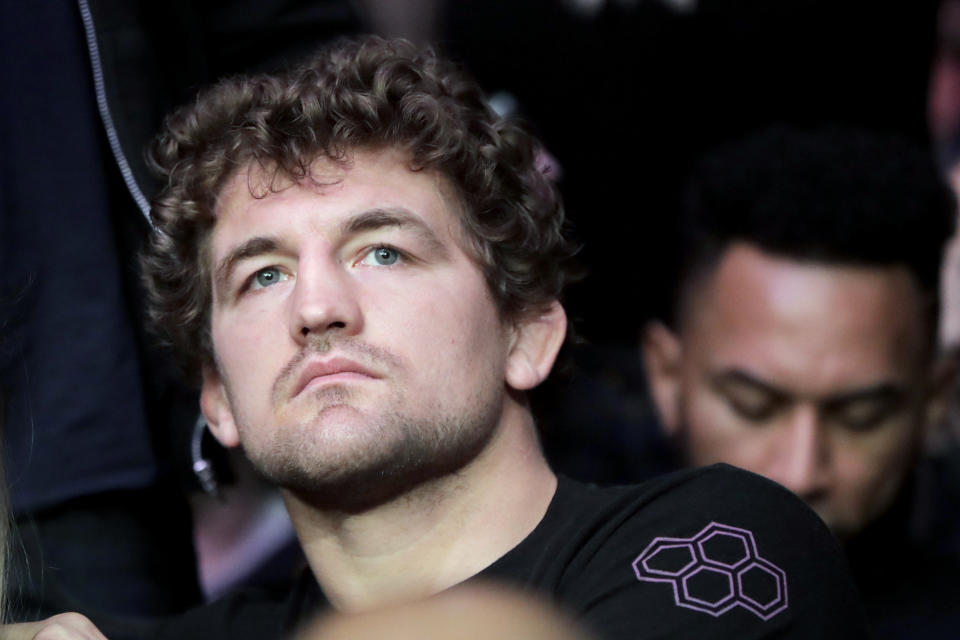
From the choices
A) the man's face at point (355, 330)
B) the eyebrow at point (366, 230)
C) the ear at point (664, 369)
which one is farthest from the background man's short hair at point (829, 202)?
the eyebrow at point (366, 230)

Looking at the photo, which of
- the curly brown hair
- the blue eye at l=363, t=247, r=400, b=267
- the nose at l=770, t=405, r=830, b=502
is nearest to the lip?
the blue eye at l=363, t=247, r=400, b=267

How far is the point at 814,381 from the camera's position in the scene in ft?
10.4

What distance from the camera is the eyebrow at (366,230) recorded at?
7.49 ft

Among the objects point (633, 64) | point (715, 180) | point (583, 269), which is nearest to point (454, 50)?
point (633, 64)

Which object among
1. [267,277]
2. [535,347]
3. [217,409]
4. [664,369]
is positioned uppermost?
[267,277]

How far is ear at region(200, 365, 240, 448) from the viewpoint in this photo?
2.52 metres

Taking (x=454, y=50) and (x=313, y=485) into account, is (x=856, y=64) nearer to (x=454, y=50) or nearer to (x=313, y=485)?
(x=454, y=50)

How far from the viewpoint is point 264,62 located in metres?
2.84

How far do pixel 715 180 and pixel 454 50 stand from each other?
2.67ft

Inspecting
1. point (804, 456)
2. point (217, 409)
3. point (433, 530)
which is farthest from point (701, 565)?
point (804, 456)

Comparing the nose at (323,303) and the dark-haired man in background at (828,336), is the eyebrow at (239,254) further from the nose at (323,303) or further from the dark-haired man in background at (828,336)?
the dark-haired man in background at (828,336)

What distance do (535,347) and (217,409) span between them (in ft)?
1.90

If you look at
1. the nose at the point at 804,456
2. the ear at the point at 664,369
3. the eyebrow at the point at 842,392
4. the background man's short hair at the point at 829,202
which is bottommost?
Result: the ear at the point at 664,369

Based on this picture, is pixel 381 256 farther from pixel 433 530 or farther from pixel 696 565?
pixel 696 565
